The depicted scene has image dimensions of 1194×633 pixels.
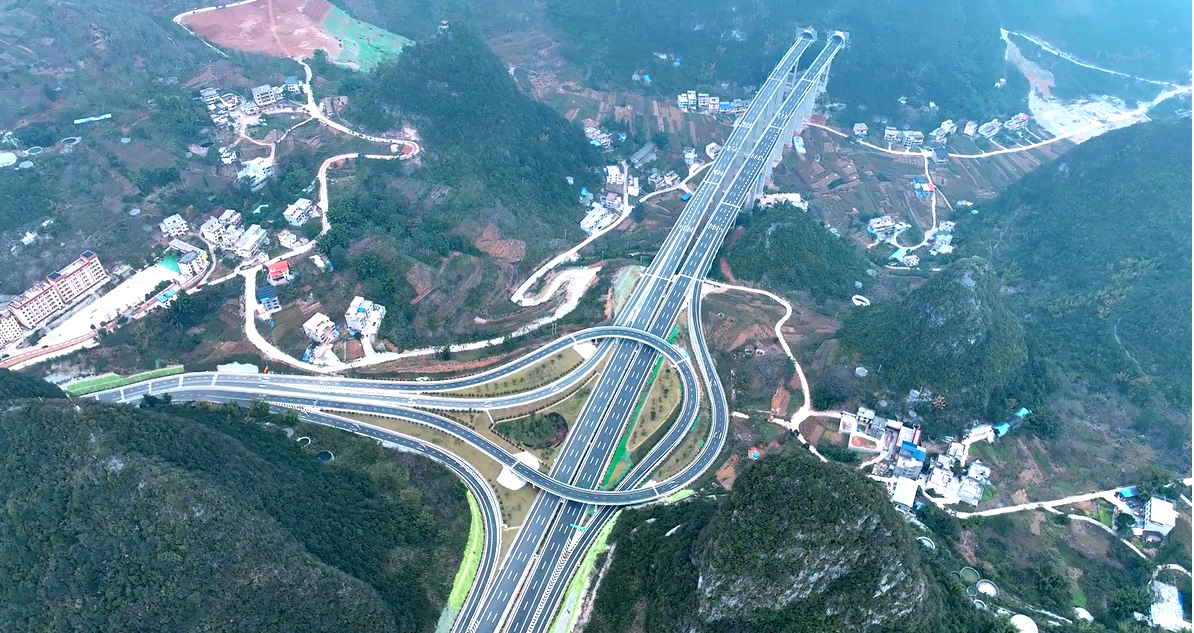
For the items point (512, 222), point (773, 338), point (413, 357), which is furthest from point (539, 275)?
point (773, 338)

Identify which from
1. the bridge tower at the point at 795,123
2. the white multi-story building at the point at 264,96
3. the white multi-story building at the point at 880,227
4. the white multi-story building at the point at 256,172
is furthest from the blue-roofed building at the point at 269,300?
the white multi-story building at the point at 880,227

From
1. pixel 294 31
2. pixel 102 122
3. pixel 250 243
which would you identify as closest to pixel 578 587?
pixel 250 243

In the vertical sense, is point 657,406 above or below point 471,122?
below

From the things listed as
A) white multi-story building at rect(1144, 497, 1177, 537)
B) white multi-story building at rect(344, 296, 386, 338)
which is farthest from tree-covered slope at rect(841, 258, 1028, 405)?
white multi-story building at rect(344, 296, 386, 338)

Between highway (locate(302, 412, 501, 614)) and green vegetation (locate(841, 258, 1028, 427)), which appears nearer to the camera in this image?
highway (locate(302, 412, 501, 614))

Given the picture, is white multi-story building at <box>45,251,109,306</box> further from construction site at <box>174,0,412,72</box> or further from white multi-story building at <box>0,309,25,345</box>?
construction site at <box>174,0,412,72</box>

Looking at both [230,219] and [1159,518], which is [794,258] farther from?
[230,219]

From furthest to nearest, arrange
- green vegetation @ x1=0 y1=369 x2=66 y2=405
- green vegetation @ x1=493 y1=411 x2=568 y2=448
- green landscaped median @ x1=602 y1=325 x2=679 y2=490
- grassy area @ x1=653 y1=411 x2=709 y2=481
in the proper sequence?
green vegetation @ x1=493 y1=411 x2=568 y2=448 → grassy area @ x1=653 y1=411 x2=709 y2=481 → green landscaped median @ x1=602 y1=325 x2=679 y2=490 → green vegetation @ x1=0 y1=369 x2=66 y2=405

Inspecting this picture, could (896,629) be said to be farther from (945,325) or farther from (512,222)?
(512,222)
